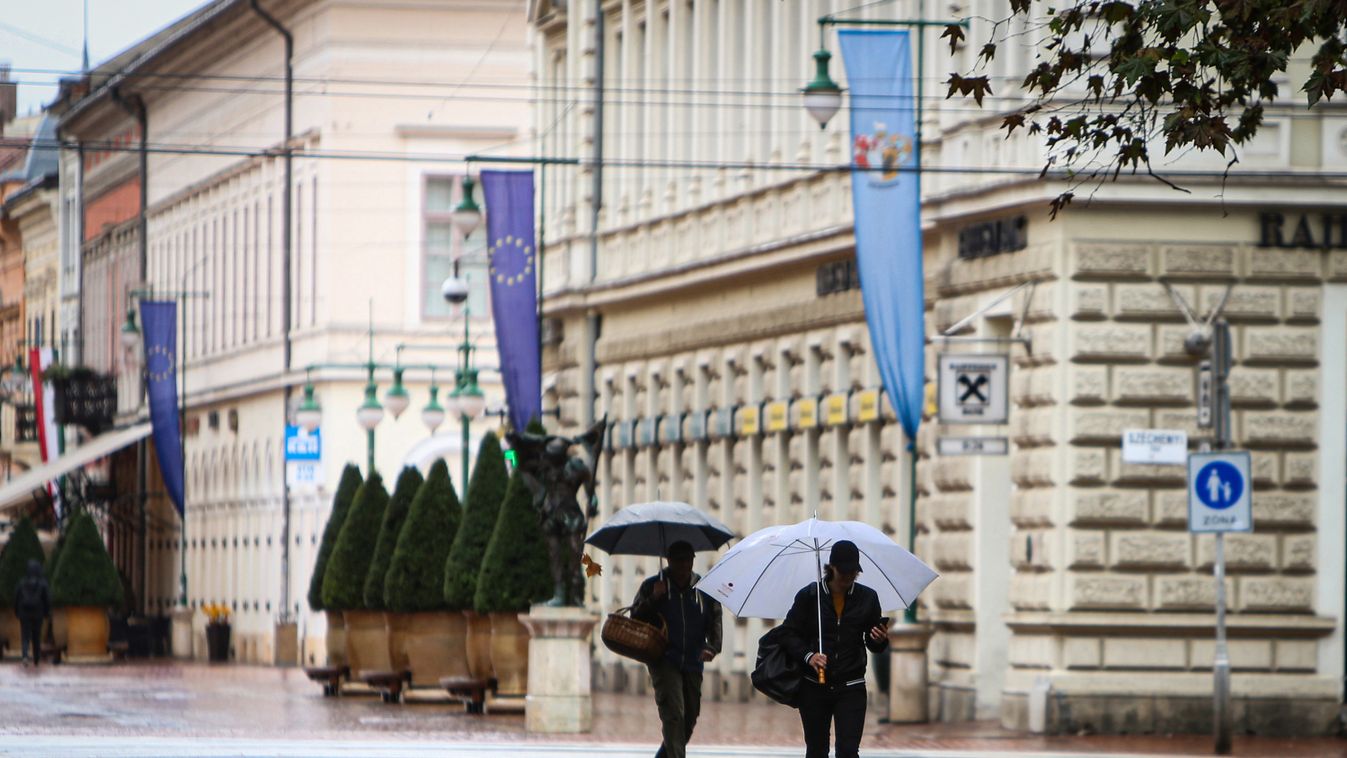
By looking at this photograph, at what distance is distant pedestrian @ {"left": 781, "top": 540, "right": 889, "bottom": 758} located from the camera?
59.5 feet

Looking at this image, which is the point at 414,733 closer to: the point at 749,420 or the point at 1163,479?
the point at 1163,479

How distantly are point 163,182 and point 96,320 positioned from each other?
9042 millimetres

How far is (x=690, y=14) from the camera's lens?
44125 mm

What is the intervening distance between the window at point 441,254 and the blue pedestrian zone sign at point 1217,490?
34146 mm

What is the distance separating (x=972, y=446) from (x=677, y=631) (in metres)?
9.65

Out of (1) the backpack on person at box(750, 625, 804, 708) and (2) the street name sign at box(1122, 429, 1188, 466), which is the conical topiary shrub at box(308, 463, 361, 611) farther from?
(1) the backpack on person at box(750, 625, 804, 708)

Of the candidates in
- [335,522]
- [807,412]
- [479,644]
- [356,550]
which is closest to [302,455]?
[335,522]

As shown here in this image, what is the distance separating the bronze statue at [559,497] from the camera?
3092cm

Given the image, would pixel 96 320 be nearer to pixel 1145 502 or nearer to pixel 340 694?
pixel 340 694

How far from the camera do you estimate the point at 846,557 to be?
1802 cm

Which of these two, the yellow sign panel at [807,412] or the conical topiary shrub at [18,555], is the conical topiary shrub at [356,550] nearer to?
the yellow sign panel at [807,412]

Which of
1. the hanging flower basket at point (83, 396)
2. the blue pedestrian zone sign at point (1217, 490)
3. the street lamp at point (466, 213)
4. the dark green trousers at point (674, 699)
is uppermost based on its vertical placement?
the street lamp at point (466, 213)

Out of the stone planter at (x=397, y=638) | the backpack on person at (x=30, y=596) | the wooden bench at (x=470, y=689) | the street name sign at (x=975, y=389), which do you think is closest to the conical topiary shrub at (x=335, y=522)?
the stone planter at (x=397, y=638)


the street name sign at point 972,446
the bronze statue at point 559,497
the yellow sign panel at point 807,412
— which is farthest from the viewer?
the yellow sign panel at point 807,412
